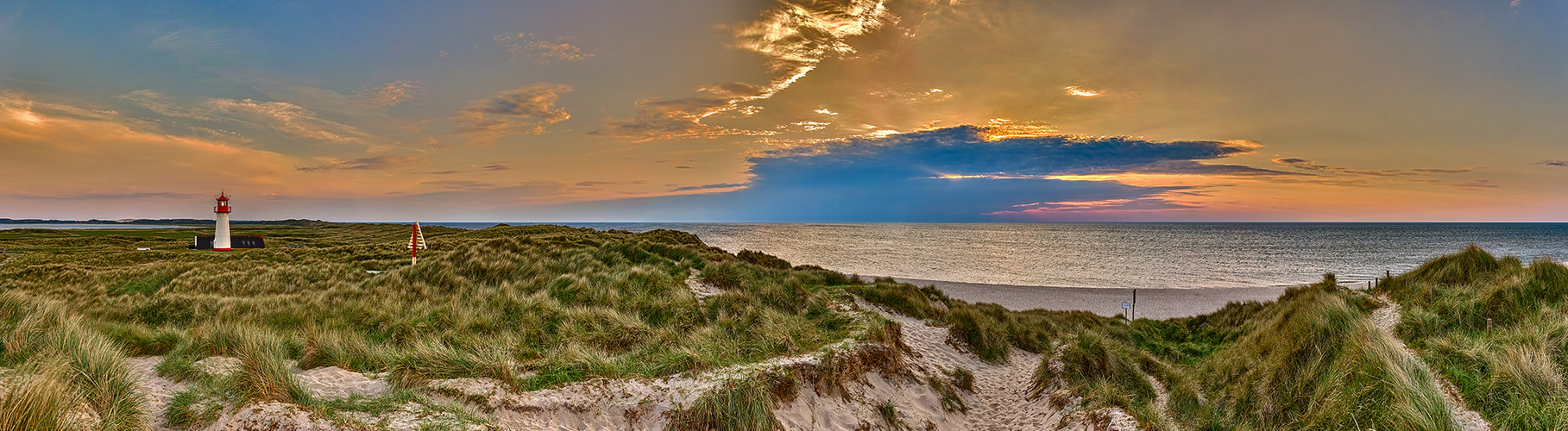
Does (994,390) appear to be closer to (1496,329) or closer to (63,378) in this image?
(1496,329)

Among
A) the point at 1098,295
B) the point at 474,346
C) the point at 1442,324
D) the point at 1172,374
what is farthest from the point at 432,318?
the point at 1098,295

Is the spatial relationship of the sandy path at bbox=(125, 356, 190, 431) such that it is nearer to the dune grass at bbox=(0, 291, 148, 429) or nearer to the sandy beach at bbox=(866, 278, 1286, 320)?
the dune grass at bbox=(0, 291, 148, 429)

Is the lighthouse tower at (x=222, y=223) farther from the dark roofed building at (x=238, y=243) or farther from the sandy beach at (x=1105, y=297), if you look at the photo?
the sandy beach at (x=1105, y=297)

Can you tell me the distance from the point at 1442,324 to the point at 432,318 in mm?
17868

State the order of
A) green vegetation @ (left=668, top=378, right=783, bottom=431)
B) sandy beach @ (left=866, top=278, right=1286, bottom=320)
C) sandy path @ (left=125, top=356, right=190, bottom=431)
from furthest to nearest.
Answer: sandy beach @ (left=866, top=278, right=1286, bottom=320)
green vegetation @ (left=668, top=378, right=783, bottom=431)
sandy path @ (left=125, top=356, right=190, bottom=431)

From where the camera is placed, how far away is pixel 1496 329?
8.33 metres

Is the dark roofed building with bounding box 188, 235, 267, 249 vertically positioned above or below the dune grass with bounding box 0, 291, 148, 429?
below

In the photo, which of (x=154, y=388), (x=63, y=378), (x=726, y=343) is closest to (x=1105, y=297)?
(x=726, y=343)

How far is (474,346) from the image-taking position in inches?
324

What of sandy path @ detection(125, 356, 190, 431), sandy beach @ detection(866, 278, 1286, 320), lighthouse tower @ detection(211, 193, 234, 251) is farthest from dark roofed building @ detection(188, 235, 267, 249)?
sandy beach @ detection(866, 278, 1286, 320)

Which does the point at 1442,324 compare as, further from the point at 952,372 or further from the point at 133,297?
the point at 133,297

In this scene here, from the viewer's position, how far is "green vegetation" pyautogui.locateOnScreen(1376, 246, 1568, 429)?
5.73m

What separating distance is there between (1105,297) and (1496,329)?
2796 cm

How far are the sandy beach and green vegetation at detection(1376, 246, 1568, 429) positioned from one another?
57.0ft
